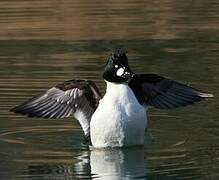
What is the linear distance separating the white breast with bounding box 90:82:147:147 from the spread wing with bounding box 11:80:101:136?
1.71 ft

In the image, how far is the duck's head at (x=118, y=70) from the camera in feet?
38.8

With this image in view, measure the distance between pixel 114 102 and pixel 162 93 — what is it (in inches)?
48.9

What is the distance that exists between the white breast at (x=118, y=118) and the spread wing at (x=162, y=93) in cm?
67

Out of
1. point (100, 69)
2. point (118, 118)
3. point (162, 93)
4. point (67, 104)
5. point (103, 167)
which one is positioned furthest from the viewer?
point (100, 69)

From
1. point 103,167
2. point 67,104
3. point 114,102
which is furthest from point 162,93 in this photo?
point 103,167

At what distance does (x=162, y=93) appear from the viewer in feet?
42.3

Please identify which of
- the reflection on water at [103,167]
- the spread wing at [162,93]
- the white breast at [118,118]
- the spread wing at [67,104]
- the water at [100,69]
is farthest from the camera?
the spread wing at [162,93]

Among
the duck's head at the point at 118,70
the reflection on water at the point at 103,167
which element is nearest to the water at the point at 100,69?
the reflection on water at the point at 103,167

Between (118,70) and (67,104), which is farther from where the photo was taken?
(67,104)

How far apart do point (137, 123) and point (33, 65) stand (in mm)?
6637

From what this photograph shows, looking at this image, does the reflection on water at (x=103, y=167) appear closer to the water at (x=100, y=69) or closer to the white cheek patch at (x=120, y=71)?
the water at (x=100, y=69)

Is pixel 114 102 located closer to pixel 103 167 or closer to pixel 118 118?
pixel 118 118

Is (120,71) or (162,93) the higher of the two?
(120,71)

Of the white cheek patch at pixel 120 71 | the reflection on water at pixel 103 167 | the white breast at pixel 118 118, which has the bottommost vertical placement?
the reflection on water at pixel 103 167
